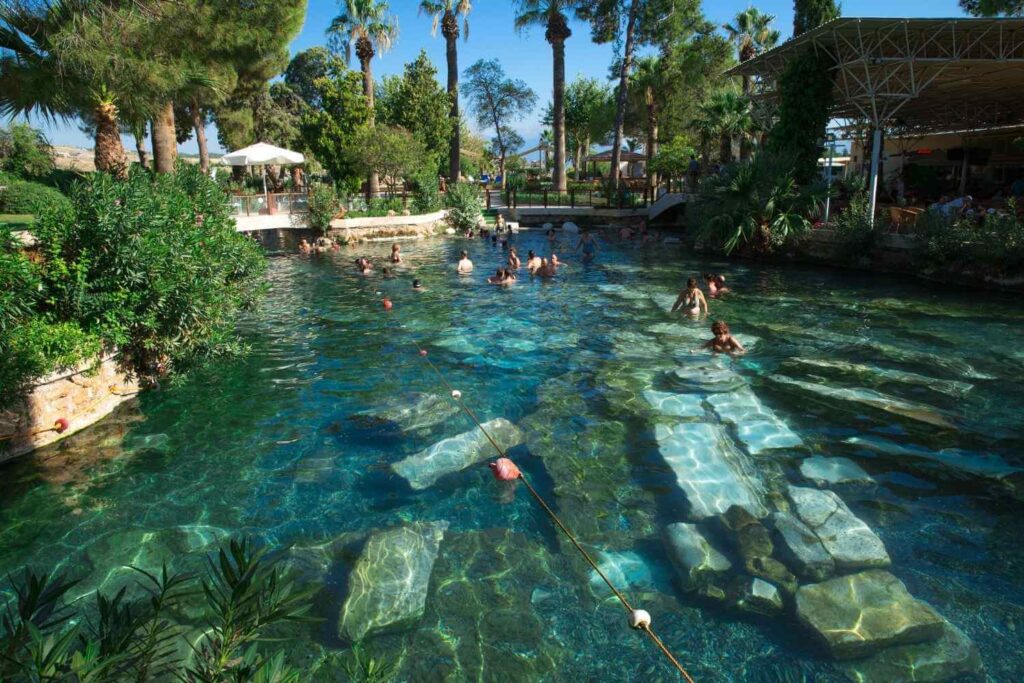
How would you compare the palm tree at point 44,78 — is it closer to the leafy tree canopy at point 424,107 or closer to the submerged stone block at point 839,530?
the submerged stone block at point 839,530

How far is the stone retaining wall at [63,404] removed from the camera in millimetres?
8500

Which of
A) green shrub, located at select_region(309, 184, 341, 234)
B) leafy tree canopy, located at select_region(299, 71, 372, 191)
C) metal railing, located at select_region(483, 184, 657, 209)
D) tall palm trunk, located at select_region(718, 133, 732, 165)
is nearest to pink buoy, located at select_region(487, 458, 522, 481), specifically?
green shrub, located at select_region(309, 184, 341, 234)

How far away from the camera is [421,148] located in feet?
112

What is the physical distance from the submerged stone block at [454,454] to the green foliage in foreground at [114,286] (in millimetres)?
4593

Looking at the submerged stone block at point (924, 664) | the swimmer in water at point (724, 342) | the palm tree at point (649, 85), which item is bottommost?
the submerged stone block at point (924, 664)

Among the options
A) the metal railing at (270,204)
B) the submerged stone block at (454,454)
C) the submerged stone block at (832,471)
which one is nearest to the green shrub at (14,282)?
the submerged stone block at (454,454)

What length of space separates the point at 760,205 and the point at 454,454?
19.1m

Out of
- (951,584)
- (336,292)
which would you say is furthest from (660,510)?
(336,292)

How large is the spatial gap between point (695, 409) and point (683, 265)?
1530cm

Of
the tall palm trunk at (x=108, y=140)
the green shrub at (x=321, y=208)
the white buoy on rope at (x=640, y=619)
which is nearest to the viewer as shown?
the white buoy on rope at (x=640, y=619)

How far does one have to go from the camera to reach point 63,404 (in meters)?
9.14

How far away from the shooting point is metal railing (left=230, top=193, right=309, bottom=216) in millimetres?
26328

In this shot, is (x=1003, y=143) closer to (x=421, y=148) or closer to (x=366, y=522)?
(x=421, y=148)

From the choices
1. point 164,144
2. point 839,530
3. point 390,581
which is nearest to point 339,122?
point 164,144
